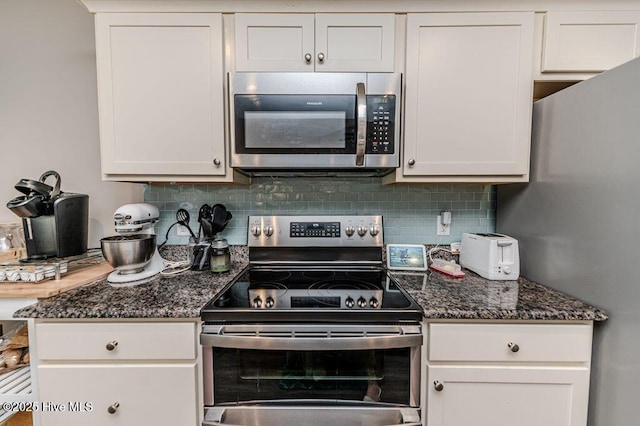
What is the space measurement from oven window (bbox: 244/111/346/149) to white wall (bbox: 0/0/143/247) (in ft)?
2.89

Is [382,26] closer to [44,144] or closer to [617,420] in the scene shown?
[617,420]

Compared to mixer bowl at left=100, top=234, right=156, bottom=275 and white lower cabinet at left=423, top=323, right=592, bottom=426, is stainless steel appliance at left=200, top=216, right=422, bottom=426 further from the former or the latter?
mixer bowl at left=100, top=234, right=156, bottom=275

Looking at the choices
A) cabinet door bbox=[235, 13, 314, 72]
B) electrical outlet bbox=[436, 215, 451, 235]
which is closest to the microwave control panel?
cabinet door bbox=[235, 13, 314, 72]

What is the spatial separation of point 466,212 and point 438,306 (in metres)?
0.83

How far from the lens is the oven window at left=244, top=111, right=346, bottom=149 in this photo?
4.18 feet

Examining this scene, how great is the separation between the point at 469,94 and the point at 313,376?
1.32 m

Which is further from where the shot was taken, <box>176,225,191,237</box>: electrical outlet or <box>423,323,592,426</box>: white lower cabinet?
<box>176,225,191,237</box>: electrical outlet

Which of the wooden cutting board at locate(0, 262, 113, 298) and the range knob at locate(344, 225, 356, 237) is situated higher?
the range knob at locate(344, 225, 356, 237)

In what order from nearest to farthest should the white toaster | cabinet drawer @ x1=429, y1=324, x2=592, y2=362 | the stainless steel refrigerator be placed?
the stainless steel refrigerator < cabinet drawer @ x1=429, y1=324, x2=592, y2=362 < the white toaster

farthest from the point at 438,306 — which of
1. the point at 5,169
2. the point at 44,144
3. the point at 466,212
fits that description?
the point at 5,169

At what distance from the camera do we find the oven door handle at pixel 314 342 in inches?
38.6

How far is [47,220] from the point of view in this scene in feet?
4.54

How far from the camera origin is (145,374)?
1012 millimetres

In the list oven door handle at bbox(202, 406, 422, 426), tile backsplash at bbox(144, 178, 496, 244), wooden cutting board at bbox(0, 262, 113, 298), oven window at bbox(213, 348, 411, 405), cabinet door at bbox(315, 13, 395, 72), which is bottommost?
oven door handle at bbox(202, 406, 422, 426)
